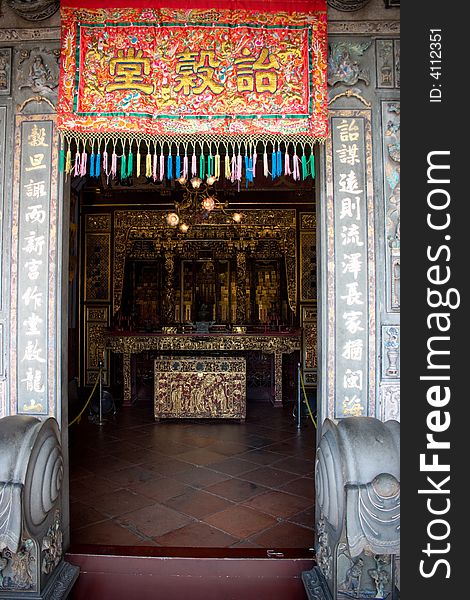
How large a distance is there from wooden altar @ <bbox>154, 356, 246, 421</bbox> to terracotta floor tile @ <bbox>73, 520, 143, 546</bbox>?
2.71 m

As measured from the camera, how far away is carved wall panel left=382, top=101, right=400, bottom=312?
2602 millimetres

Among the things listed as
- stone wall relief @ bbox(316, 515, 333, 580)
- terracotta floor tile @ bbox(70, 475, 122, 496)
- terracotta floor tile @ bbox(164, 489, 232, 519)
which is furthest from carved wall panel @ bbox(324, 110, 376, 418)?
terracotta floor tile @ bbox(70, 475, 122, 496)

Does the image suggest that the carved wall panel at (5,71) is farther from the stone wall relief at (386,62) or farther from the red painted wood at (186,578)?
the red painted wood at (186,578)

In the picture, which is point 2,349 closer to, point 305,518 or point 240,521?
point 240,521

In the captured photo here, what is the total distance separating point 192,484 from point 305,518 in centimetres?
100

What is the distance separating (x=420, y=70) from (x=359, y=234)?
0.85 meters

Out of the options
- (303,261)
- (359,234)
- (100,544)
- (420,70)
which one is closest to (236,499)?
(100,544)

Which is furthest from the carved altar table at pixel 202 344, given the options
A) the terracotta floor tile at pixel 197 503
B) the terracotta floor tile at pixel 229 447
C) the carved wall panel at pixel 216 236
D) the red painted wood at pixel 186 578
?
the red painted wood at pixel 186 578

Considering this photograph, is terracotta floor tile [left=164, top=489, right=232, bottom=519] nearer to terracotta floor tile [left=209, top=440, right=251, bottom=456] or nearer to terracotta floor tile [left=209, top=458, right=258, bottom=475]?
terracotta floor tile [left=209, top=458, right=258, bottom=475]

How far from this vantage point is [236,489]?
3699mm

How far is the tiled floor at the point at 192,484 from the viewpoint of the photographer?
2959mm

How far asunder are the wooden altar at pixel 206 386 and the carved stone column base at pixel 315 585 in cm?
333

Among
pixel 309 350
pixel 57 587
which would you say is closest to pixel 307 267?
pixel 309 350

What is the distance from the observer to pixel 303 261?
296 inches
